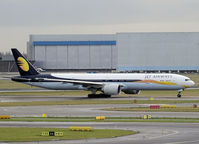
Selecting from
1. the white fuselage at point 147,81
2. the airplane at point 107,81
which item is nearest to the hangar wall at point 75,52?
the airplane at point 107,81

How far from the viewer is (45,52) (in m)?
198

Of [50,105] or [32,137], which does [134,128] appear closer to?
[32,137]

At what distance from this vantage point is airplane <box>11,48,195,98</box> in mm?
72250

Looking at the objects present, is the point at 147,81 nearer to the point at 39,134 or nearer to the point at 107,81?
the point at 107,81

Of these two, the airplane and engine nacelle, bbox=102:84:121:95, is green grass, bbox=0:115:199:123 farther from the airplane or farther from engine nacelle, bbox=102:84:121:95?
the airplane

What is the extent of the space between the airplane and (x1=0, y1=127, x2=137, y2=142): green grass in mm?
36611

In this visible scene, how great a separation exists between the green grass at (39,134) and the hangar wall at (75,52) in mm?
162382

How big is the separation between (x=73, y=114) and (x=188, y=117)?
11.5m

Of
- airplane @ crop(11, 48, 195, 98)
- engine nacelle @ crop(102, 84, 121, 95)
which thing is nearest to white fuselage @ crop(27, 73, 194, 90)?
airplane @ crop(11, 48, 195, 98)

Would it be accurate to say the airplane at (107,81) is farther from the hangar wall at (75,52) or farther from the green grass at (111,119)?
the hangar wall at (75,52)

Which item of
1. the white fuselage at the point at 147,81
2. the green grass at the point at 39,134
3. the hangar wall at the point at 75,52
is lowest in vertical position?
the green grass at the point at 39,134

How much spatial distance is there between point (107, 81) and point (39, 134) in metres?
42.6

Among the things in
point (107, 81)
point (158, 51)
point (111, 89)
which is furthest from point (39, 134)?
point (158, 51)

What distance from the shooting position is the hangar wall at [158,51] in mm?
188500
